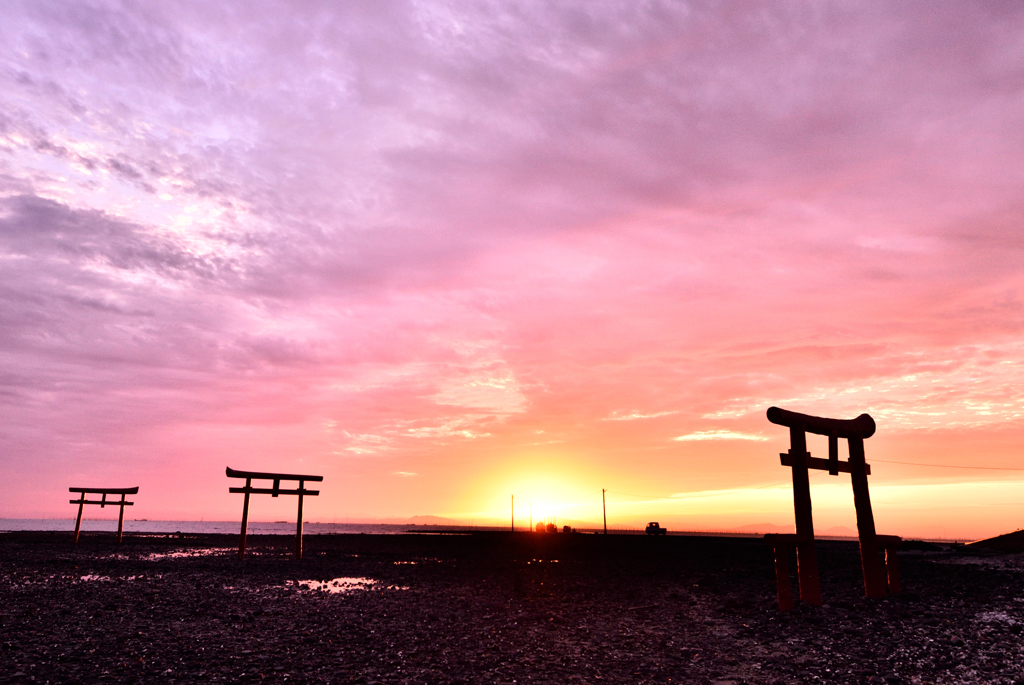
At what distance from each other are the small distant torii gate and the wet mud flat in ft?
1.83

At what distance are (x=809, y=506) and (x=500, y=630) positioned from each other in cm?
815

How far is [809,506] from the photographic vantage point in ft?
49.5

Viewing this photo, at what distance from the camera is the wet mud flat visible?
33.0 ft

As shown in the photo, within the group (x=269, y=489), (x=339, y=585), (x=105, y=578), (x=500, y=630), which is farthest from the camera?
(x=269, y=489)

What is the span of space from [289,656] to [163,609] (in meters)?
6.70

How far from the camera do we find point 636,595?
19.0m

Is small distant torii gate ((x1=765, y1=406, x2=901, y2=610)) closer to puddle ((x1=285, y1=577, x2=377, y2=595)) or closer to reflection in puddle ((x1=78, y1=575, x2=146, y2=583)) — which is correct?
puddle ((x1=285, y1=577, x2=377, y2=595))

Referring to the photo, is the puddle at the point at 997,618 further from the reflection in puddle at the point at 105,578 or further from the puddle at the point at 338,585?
the reflection in puddle at the point at 105,578

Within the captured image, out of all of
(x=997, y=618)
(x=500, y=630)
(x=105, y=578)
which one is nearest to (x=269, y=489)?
(x=105, y=578)

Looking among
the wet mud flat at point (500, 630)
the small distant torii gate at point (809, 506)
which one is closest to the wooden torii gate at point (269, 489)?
the wet mud flat at point (500, 630)

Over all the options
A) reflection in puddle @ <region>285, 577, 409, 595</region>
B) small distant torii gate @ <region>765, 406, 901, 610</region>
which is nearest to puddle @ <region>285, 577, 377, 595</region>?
reflection in puddle @ <region>285, 577, 409, 595</region>

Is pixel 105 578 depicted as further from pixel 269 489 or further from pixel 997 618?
pixel 997 618

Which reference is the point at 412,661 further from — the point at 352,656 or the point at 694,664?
the point at 694,664

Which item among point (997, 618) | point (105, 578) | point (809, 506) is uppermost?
point (809, 506)
